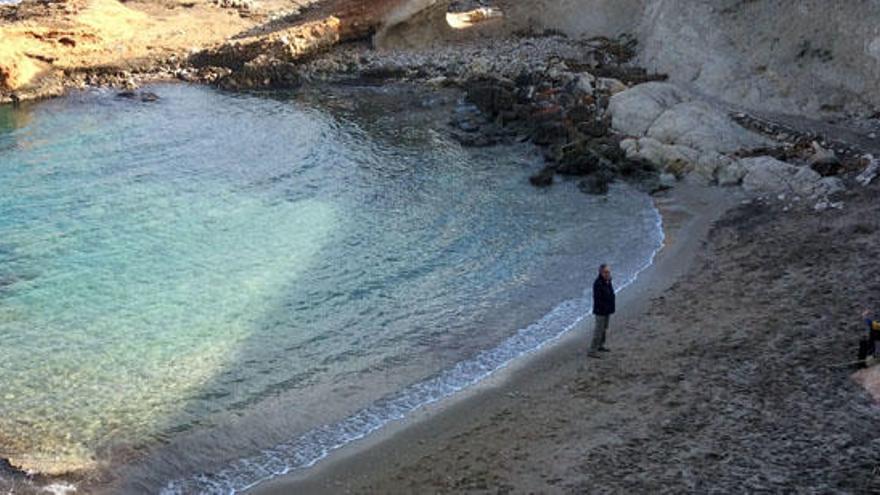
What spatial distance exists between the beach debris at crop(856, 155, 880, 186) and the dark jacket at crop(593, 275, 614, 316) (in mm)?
11160

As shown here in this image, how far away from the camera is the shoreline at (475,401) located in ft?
46.9

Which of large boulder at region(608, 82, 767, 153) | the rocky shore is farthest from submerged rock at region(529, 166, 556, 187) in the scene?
large boulder at region(608, 82, 767, 153)

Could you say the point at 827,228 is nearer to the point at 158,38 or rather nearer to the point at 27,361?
the point at 27,361

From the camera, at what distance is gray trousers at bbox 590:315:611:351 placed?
696 inches

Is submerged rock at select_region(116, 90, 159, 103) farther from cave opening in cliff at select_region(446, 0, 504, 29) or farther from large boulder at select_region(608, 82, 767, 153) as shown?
large boulder at select_region(608, 82, 767, 153)

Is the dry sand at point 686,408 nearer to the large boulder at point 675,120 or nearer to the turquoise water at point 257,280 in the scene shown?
the turquoise water at point 257,280

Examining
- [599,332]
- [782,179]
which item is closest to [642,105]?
[782,179]

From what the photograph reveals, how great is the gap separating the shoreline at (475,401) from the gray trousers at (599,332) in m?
0.35

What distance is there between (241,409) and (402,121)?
22061 millimetres

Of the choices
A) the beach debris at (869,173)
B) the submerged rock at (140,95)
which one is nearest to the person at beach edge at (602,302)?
the beach debris at (869,173)

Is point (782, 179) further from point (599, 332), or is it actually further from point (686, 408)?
point (686, 408)

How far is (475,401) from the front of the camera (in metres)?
16.5

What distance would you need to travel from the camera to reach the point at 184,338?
63.3ft

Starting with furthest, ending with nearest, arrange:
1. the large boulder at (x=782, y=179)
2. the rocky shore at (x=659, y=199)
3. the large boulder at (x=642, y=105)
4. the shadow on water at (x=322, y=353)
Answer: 1. the large boulder at (x=642, y=105)
2. the large boulder at (x=782, y=179)
3. the shadow on water at (x=322, y=353)
4. the rocky shore at (x=659, y=199)
